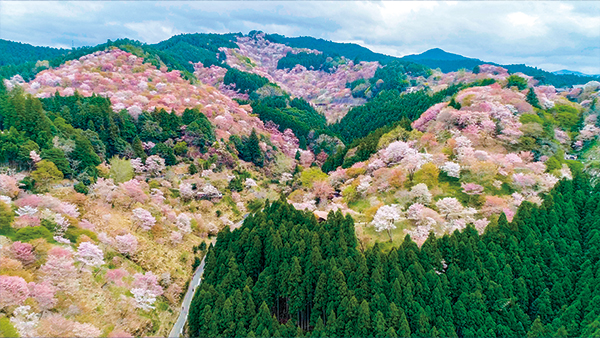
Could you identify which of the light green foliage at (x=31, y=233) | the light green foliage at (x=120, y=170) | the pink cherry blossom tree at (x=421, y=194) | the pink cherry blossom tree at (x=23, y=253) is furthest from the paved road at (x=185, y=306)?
the pink cherry blossom tree at (x=421, y=194)

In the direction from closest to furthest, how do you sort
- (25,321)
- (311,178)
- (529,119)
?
(25,321) → (529,119) → (311,178)

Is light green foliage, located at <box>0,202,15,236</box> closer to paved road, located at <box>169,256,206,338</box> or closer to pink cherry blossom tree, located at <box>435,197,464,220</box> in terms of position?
paved road, located at <box>169,256,206,338</box>

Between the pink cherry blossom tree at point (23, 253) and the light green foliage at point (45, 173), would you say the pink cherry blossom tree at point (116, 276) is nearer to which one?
the pink cherry blossom tree at point (23, 253)

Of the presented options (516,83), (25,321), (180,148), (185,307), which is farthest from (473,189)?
(180,148)

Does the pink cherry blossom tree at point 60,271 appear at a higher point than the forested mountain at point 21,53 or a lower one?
lower

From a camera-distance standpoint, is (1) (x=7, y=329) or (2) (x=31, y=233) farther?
(2) (x=31, y=233)

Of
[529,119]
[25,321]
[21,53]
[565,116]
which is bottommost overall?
[25,321]

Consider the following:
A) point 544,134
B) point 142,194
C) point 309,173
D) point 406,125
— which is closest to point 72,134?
point 142,194

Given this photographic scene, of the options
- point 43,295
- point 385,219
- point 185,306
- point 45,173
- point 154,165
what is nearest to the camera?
point 43,295

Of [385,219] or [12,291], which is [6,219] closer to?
[12,291]
